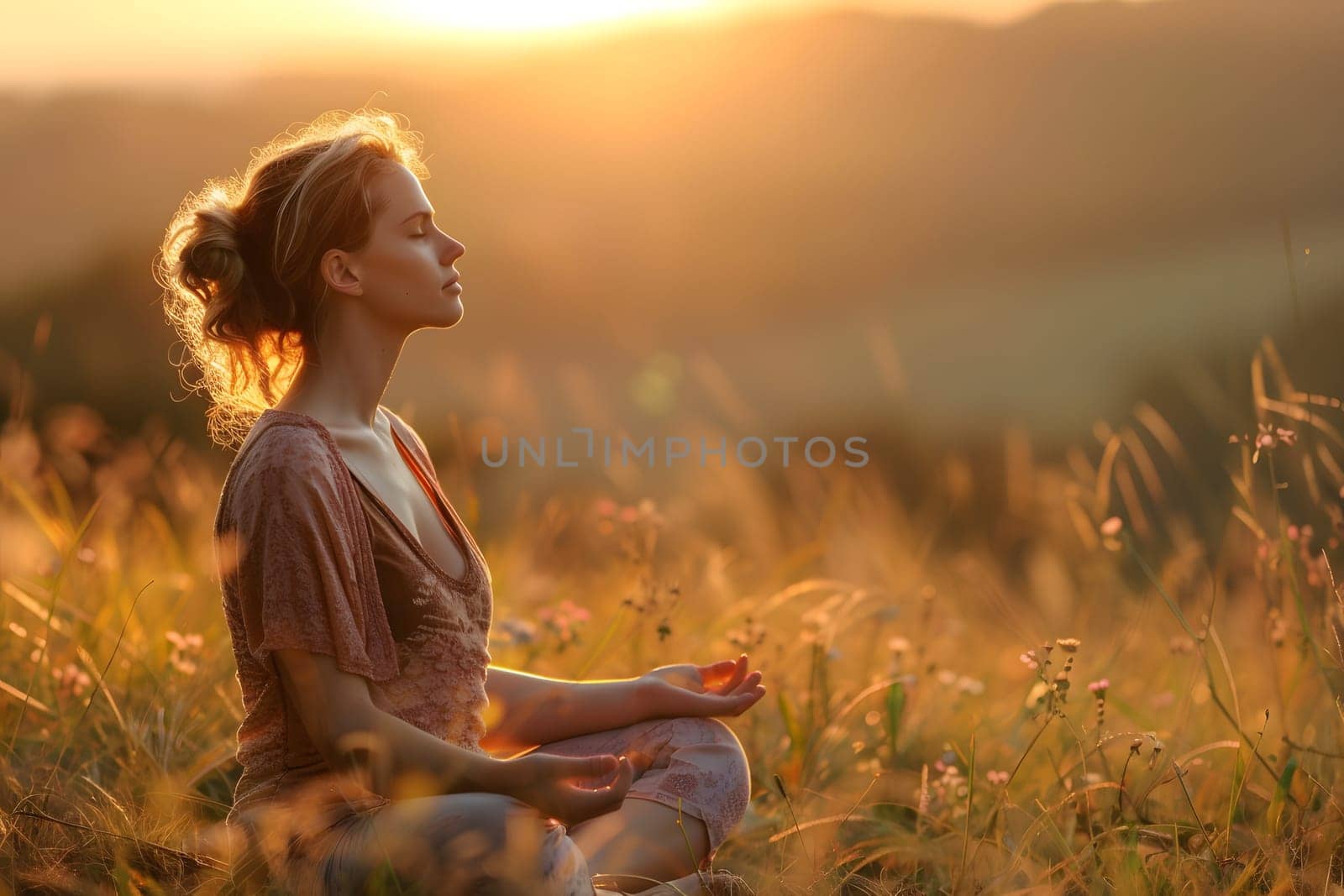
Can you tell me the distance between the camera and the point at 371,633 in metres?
2.20

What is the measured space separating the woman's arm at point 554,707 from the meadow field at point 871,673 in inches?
17.4

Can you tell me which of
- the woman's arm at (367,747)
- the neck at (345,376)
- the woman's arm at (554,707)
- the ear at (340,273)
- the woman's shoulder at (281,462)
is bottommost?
the woman's arm at (554,707)

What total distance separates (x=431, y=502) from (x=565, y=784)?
0.70 m

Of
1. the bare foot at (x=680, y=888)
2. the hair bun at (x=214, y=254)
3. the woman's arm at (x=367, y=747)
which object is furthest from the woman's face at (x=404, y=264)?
the bare foot at (x=680, y=888)

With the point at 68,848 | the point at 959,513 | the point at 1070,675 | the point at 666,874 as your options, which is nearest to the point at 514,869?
the point at 666,874

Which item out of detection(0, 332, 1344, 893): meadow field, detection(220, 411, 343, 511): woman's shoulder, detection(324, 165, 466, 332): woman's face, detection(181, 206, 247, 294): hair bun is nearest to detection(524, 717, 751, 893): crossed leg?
detection(0, 332, 1344, 893): meadow field

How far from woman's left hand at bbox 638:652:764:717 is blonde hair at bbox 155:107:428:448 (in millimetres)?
981

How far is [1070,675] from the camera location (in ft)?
14.6

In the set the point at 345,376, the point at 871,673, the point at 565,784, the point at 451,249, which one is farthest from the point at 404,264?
the point at 871,673

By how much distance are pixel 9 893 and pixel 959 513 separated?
22.0ft

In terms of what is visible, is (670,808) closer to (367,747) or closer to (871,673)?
(367,747)

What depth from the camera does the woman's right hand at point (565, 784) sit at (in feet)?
6.79

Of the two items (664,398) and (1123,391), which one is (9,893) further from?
(1123,391)

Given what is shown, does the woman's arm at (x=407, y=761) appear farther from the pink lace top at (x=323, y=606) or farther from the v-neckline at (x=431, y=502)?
the v-neckline at (x=431, y=502)
